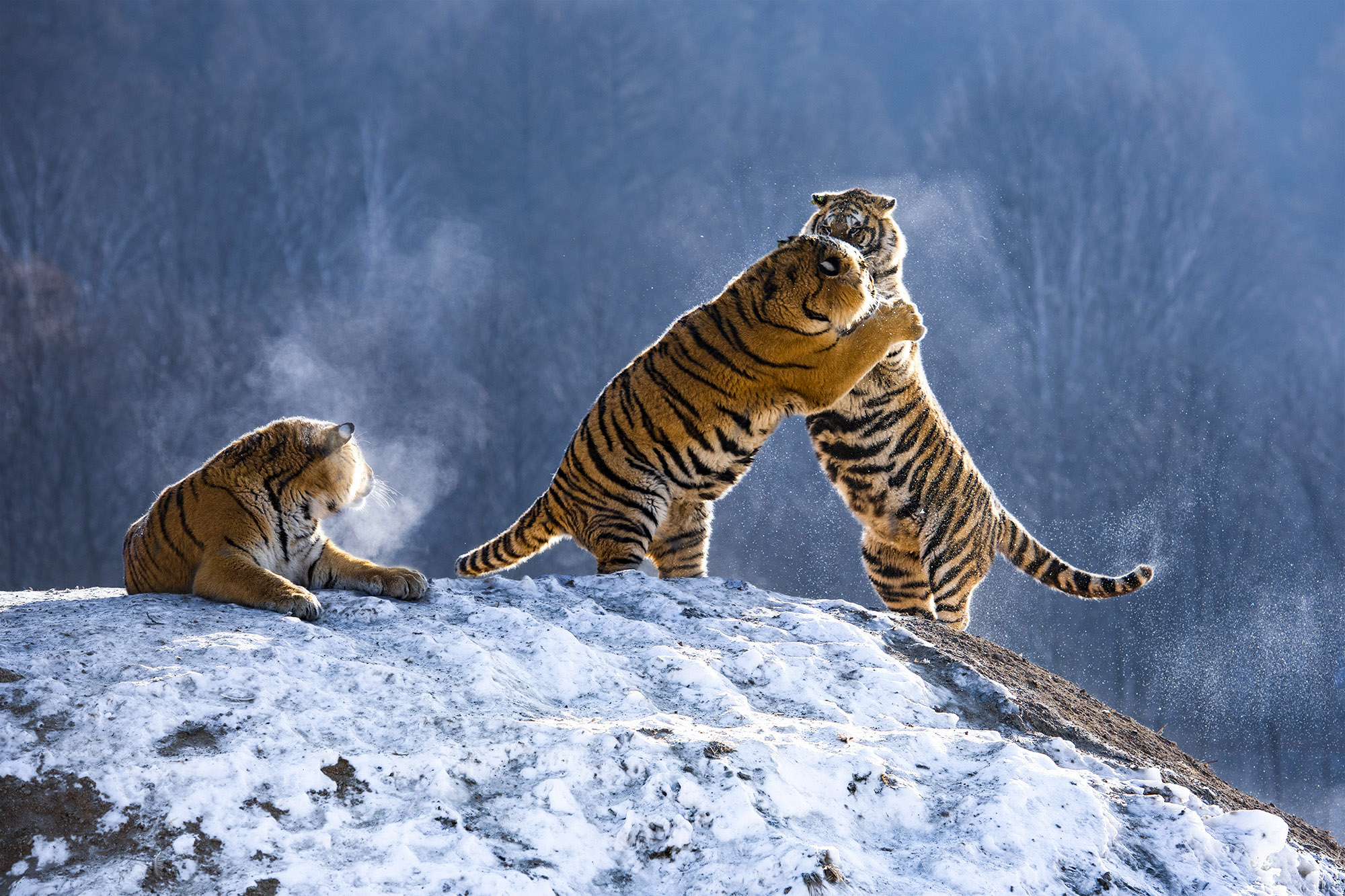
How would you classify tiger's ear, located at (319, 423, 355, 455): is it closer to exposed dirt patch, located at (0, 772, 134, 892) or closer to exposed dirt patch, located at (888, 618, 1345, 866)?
exposed dirt patch, located at (0, 772, 134, 892)

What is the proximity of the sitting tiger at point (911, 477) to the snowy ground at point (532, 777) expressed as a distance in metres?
1.60

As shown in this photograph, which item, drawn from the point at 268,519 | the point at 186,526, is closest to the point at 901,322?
the point at 268,519

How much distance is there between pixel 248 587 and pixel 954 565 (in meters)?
2.91

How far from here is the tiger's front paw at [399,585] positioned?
316 centimetres

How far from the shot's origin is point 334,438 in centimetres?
322

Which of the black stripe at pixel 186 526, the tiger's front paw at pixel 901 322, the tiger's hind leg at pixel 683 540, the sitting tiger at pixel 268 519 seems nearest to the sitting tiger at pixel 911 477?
the tiger's front paw at pixel 901 322

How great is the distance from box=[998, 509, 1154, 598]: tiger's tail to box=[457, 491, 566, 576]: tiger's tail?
2.10m

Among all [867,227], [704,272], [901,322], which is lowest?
[901,322]

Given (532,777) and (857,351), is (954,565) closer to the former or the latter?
(857,351)

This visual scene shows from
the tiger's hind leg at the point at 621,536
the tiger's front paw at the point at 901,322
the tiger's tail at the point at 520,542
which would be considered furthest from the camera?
the tiger's tail at the point at 520,542

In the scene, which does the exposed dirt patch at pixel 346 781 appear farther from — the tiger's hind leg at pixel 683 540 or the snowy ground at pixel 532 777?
the tiger's hind leg at pixel 683 540

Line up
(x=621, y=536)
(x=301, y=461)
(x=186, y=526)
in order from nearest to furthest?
(x=186, y=526) < (x=301, y=461) < (x=621, y=536)

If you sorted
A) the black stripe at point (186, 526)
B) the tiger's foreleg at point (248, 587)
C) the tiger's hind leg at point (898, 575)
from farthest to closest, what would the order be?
the tiger's hind leg at point (898, 575), the black stripe at point (186, 526), the tiger's foreleg at point (248, 587)

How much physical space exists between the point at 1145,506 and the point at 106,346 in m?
20.0
